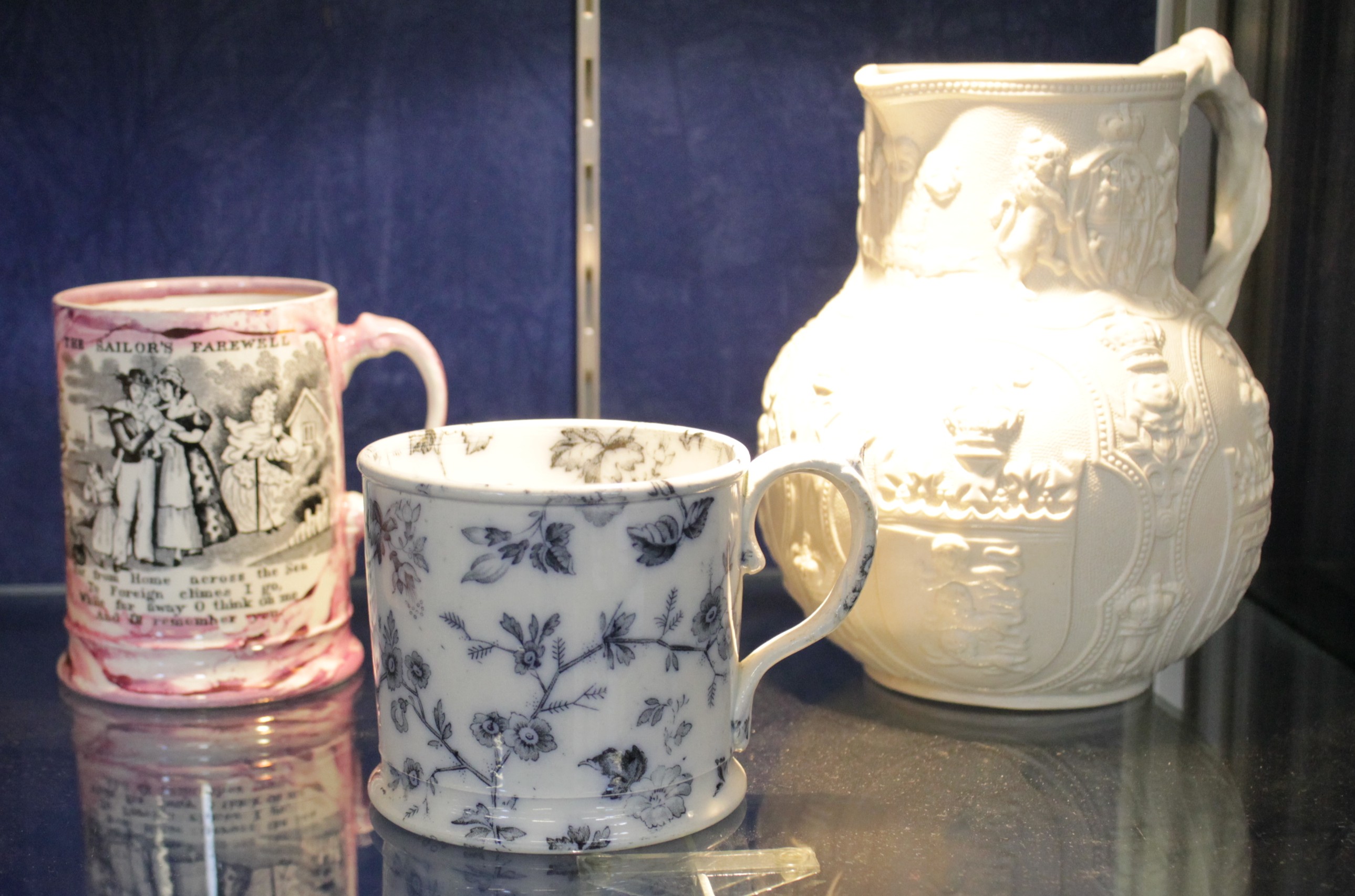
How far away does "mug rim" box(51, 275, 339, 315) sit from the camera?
79cm

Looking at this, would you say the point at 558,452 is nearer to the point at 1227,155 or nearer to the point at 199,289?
the point at 199,289

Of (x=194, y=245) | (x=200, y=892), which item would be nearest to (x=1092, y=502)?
(x=200, y=892)

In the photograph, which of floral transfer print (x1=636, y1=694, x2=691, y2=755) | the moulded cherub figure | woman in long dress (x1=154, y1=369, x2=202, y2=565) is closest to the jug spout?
the moulded cherub figure

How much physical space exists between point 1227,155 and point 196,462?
0.55 m

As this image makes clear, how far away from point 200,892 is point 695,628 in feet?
0.72

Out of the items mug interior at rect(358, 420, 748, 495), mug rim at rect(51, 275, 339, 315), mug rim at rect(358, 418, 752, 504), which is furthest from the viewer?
mug rim at rect(51, 275, 339, 315)

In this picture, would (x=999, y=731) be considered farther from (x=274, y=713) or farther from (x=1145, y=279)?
(x=274, y=713)

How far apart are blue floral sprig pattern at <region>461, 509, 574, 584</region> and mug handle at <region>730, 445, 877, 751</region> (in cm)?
10

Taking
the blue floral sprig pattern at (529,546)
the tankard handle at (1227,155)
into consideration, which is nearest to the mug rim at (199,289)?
the blue floral sprig pattern at (529,546)

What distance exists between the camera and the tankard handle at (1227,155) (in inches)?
29.9

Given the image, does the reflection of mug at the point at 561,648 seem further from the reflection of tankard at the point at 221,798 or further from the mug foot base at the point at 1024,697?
the mug foot base at the point at 1024,697

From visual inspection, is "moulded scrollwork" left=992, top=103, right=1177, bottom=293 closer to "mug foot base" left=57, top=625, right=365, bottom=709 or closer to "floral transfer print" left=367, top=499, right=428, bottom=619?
"floral transfer print" left=367, top=499, right=428, bottom=619

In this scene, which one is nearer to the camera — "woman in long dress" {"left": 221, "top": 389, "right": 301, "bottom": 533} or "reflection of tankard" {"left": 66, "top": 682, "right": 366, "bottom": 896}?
"reflection of tankard" {"left": 66, "top": 682, "right": 366, "bottom": 896}

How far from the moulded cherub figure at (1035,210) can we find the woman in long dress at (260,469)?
0.37 meters
